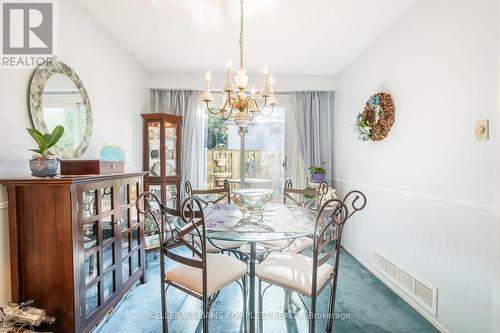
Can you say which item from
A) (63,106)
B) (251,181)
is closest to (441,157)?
(251,181)

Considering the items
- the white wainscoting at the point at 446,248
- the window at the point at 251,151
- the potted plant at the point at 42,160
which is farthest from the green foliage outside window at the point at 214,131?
the potted plant at the point at 42,160

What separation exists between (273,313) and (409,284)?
1200mm

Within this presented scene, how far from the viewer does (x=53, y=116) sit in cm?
187

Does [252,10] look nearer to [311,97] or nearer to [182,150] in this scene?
[311,97]

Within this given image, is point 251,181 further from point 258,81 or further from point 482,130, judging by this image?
point 482,130

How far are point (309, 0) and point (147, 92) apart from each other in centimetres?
265

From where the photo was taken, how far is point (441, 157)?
5.89ft

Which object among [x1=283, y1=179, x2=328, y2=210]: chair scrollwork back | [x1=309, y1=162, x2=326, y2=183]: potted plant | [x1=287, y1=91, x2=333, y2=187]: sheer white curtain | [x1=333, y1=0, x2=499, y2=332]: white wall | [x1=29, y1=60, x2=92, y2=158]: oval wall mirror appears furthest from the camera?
[x1=287, y1=91, x2=333, y2=187]: sheer white curtain

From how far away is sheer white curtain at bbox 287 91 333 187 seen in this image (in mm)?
3818

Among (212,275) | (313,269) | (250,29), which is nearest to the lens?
(313,269)

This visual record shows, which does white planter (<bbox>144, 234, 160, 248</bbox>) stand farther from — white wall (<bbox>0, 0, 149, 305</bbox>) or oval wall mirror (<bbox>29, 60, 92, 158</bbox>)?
oval wall mirror (<bbox>29, 60, 92, 158</bbox>)

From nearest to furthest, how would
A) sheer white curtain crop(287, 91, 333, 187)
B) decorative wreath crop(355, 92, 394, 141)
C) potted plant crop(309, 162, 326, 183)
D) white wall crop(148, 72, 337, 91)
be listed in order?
decorative wreath crop(355, 92, 394, 141)
potted plant crop(309, 162, 326, 183)
white wall crop(148, 72, 337, 91)
sheer white curtain crop(287, 91, 333, 187)

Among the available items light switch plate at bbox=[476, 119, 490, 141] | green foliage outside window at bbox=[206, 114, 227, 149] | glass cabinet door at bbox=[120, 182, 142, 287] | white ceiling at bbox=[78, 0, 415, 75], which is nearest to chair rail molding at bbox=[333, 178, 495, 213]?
light switch plate at bbox=[476, 119, 490, 141]

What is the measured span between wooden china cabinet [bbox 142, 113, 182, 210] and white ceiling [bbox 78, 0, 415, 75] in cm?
81
